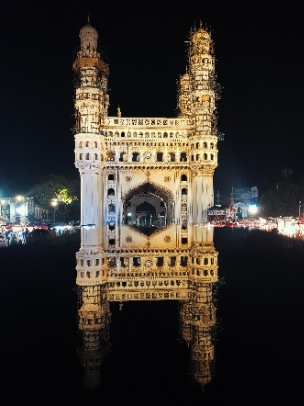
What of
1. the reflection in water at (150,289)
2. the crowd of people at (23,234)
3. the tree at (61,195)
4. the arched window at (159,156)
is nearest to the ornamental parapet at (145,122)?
the arched window at (159,156)

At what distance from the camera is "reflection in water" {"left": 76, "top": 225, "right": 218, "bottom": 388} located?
8.11 meters

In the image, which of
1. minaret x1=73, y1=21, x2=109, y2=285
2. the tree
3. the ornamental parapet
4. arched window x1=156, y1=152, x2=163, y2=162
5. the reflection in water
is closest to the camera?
the reflection in water

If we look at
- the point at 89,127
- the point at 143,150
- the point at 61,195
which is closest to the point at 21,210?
the point at 61,195

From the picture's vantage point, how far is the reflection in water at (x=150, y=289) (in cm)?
811

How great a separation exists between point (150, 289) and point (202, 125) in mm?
36212

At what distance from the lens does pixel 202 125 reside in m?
47.3

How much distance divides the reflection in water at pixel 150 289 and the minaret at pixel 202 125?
22.5 m

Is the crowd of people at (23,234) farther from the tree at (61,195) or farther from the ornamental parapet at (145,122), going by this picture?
the ornamental parapet at (145,122)

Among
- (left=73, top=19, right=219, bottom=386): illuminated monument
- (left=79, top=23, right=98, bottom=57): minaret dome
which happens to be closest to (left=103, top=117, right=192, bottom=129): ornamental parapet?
(left=73, top=19, right=219, bottom=386): illuminated monument

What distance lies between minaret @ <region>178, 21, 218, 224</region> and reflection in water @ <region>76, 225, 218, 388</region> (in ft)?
73.7

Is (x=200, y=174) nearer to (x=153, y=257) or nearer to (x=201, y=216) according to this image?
(x=201, y=216)

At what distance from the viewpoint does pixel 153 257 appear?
69.4ft

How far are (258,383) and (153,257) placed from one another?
14.3 meters

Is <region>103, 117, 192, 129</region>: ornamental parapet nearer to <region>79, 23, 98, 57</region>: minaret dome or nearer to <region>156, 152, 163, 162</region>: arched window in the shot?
<region>156, 152, 163, 162</region>: arched window
